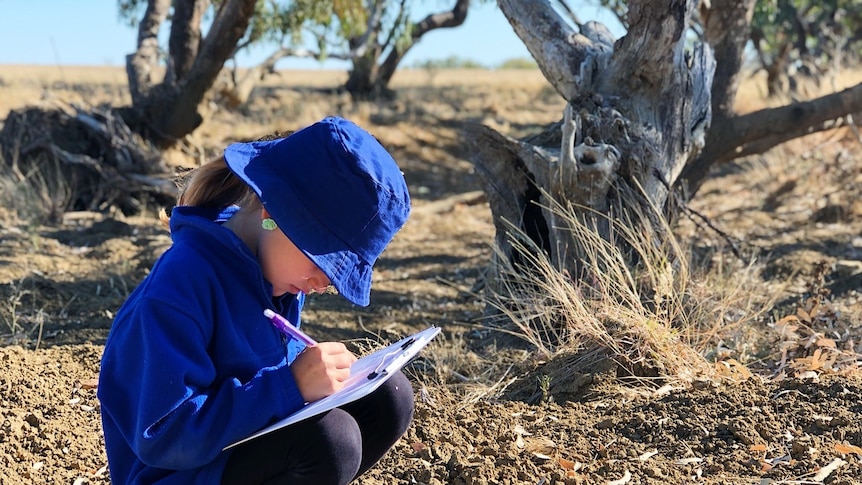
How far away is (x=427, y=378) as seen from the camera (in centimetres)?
392

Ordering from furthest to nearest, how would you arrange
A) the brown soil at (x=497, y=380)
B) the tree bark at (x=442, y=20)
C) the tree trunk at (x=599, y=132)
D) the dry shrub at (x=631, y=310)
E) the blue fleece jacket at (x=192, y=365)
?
the tree bark at (x=442, y=20) < the tree trunk at (x=599, y=132) < the dry shrub at (x=631, y=310) < the brown soil at (x=497, y=380) < the blue fleece jacket at (x=192, y=365)

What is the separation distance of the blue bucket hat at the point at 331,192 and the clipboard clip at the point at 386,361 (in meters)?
0.19

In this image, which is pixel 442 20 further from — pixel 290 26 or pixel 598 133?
pixel 598 133

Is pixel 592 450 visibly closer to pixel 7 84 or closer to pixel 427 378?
pixel 427 378

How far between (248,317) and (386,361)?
0.38 m

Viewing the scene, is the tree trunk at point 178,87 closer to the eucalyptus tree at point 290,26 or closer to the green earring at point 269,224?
the eucalyptus tree at point 290,26

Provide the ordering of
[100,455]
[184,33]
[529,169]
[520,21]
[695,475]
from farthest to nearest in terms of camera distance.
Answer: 1. [184,33]
2. [520,21]
3. [529,169]
4. [100,455]
5. [695,475]

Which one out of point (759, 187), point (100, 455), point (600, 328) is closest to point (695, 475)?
point (600, 328)

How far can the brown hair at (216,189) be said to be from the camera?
7.10 ft

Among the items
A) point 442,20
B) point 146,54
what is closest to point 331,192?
point 146,54

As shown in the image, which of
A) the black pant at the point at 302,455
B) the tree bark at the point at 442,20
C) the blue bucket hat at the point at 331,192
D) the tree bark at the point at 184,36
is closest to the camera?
the blue bucket hat at the point at 331,192

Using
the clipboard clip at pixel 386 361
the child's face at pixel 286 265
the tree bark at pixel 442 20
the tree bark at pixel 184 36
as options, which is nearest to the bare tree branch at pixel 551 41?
the clipboard clip at pixel 386 361

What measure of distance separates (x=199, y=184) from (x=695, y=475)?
6.07 feet

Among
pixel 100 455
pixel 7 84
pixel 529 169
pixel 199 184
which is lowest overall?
pixel 7 84
